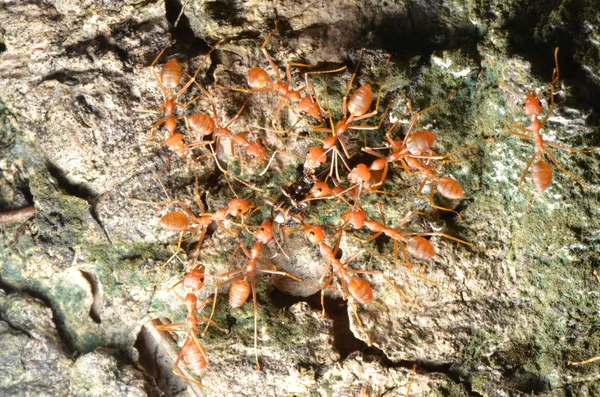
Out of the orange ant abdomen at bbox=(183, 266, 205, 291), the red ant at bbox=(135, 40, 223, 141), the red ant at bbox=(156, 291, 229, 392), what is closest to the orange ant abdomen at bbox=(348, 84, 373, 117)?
the red ant at bbox=(135, 40, 223, 141)

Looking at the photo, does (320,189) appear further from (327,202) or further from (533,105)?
(533,105)

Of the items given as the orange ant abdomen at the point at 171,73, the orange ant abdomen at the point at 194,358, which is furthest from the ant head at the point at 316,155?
the orange ant abdomen at the point at 194,358

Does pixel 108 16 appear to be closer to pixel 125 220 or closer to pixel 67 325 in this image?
pixel 125 220

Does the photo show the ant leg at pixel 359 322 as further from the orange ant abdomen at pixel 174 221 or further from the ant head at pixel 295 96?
the ant head at pixel 295 96

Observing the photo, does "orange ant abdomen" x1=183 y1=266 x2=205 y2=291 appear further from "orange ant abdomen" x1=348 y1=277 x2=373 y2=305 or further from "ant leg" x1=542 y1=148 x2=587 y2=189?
"ant leg" x1=542 y1=148 x2=587 y2=189

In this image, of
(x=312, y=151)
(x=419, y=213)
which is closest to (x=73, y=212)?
(x=312, y=151)

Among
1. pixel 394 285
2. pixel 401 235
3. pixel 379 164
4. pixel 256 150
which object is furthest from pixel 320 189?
pixel 394 285
